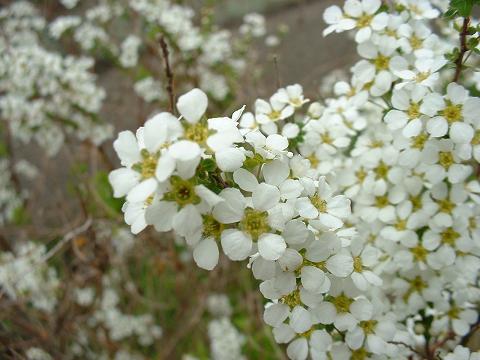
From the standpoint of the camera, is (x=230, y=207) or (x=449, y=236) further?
(x=449, y=236)

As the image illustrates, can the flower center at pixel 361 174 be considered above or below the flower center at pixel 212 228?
below

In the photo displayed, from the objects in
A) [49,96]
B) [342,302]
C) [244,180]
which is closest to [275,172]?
[244,180]

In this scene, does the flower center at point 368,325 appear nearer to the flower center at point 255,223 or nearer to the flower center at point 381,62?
the flower center at point 255,223

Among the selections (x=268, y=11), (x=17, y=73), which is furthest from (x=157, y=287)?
(x=268, y=11)

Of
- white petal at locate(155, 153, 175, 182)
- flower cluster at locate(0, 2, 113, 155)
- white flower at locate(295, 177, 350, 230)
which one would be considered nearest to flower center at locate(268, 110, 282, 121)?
white flower at locate(295, 177, 350, 230)

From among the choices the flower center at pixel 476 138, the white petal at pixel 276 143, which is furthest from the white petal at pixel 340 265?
the flower center at pixel 476 138

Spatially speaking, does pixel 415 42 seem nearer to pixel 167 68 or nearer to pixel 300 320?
pixel 167 68

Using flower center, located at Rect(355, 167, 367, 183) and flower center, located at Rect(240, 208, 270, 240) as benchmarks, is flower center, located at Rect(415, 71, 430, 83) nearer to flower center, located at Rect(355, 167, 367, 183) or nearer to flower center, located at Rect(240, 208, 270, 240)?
flower center, located at Rect(355, 167, 367, 183)
